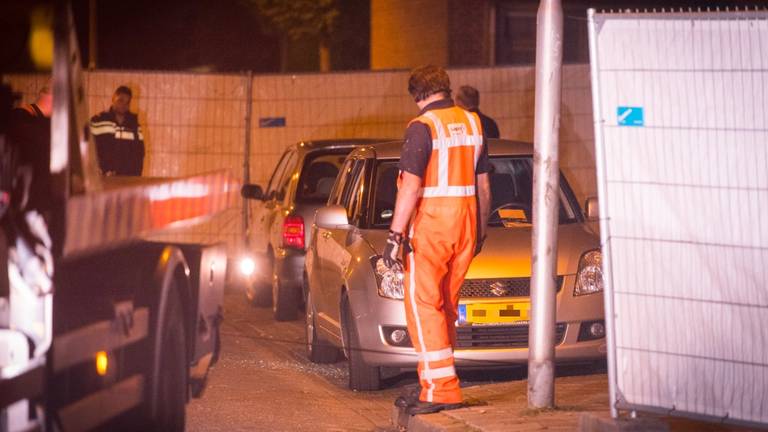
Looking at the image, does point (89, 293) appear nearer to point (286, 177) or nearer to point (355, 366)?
point (355, 366)

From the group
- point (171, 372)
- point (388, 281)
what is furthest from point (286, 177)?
point (171, 372)

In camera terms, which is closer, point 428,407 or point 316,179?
point 428,407

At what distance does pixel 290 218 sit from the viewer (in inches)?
525

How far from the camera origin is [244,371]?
1078 cm

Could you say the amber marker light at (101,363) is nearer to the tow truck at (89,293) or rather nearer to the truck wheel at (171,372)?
the tow truck at (89,293)

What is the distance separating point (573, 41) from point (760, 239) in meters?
19.0

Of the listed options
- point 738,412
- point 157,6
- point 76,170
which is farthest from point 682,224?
point 157,6

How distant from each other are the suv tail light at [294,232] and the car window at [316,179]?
252mm

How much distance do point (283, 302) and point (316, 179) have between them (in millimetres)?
1197

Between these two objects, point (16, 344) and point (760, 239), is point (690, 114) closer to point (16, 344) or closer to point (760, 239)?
point (760, 239)

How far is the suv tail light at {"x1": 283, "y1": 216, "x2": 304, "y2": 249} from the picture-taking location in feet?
43.4

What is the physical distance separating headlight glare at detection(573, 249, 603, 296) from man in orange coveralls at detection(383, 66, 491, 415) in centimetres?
141

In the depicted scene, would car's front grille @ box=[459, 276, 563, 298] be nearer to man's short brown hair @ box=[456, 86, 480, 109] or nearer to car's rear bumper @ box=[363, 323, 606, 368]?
car's rear bumper @ box=[363, 323, 606, 368]

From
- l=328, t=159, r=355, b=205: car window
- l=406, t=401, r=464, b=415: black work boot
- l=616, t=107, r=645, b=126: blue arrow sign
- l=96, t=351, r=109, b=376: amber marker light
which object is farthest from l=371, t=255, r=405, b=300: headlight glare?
l=96, t=351, r=109, b=376: amber marker light
